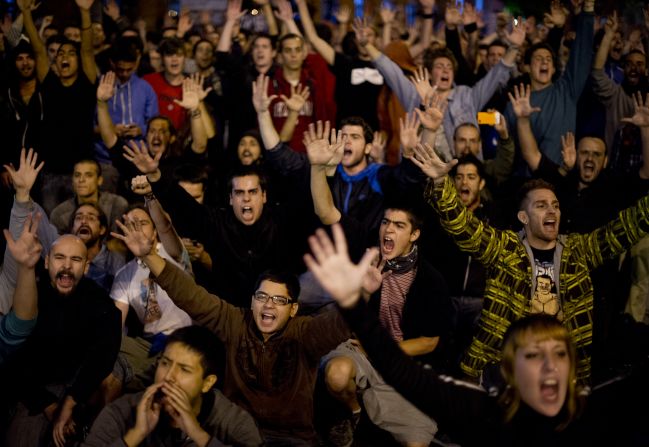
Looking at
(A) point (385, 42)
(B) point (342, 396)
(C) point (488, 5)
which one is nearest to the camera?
(B) point (342, 396)

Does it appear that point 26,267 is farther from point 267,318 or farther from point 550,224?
point 550,224

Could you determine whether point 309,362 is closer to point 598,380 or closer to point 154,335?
point 154,335

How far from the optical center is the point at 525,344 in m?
3.32

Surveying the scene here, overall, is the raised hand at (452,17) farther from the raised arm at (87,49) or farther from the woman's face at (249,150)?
the raised arm at (87,49)

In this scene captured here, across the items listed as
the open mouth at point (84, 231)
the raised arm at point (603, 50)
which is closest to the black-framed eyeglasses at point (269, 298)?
the open mouth at point (84, 231)

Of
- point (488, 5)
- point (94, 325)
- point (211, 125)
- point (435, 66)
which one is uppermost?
point (488, 5)

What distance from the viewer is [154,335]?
18.5 feet

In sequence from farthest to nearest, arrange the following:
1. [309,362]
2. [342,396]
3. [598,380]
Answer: [598,380] → [342,396] → [309,362]

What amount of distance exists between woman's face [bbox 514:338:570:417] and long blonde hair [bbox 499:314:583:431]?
17 mm

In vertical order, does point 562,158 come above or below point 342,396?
above

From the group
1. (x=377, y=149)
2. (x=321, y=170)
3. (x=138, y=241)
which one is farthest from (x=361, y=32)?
(x=138, y=241)

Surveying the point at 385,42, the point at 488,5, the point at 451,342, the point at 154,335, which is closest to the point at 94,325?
the point at 154,335

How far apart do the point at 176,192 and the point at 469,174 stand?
6.64ft

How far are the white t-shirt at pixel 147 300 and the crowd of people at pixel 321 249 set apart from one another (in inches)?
0.5
